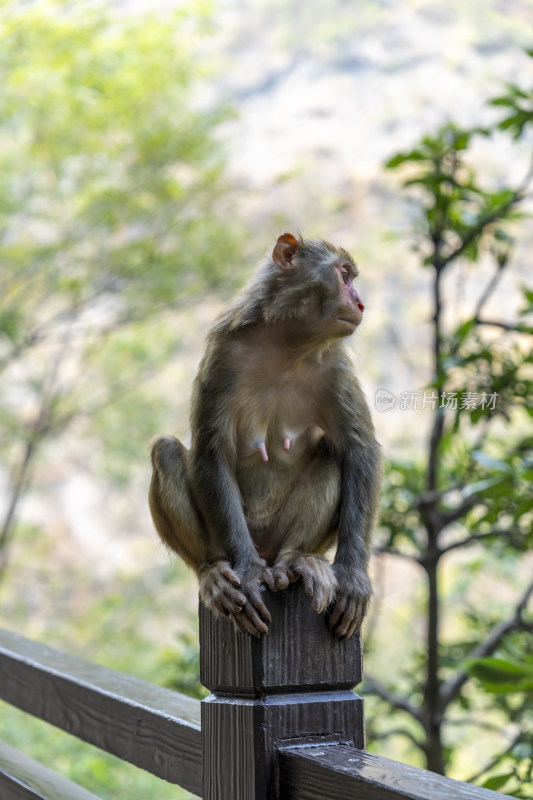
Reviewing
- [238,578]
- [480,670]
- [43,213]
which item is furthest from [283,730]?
[43,213]

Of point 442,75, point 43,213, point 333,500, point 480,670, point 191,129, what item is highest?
point 442,75

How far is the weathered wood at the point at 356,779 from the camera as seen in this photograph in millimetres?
840

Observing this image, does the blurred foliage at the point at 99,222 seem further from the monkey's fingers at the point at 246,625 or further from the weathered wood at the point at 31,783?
the monkey's fingers at the point at 246,625

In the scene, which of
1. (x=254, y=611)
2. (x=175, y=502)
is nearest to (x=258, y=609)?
(x=254, y=611)

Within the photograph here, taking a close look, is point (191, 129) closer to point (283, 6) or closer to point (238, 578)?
point (238, 578)

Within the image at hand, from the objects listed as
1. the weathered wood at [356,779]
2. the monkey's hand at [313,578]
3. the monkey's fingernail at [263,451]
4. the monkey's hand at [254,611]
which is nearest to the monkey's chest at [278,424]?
the monkey's fingernail at [263,451]

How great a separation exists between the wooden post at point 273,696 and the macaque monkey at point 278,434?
407 mm

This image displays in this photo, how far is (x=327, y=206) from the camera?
12648 millimetres

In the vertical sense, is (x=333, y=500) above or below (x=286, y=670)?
above

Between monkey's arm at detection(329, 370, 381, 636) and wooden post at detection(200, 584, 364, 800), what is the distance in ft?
0.58

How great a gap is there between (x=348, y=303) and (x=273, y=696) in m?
0.80

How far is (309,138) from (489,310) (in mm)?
4311

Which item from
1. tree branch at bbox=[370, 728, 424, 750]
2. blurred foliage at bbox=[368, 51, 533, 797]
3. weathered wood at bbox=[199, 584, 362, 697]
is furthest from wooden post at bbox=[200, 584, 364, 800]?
tree branch at bbox=[370, 728, 424, 750]

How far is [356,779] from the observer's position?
90cm
